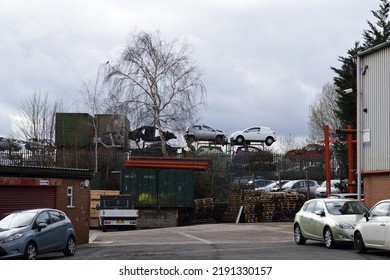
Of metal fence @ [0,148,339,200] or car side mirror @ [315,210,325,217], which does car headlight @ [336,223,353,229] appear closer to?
car side mirror @ [315,210,325,217]

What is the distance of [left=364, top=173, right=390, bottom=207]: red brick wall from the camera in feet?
87.8

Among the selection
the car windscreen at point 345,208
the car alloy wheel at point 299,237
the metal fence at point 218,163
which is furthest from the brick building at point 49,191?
the metal fence at point 218,163

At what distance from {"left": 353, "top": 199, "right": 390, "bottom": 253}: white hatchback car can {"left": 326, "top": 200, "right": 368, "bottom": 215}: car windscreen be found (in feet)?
7.13

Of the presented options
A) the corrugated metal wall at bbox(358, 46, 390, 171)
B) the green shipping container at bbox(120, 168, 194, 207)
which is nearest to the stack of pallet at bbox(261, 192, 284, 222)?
the green shipping container at bbox(120, 168, 194, 207)

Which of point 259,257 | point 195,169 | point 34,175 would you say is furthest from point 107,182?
point 259,257

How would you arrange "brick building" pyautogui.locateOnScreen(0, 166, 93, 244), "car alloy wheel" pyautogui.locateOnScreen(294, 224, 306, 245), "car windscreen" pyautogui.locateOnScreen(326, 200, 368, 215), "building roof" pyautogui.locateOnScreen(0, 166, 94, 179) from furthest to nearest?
"brick building" pyautogui.locateOnScreen(0, 166, 93, 244), "building roof" pyautogui.locateOnScreen(0, 166, 94, 179), "car alloy wheel" pyautogui.locateOnScreen(294, 224, 306, 245), "car windscreen" pyautogui.locateOnScreen(326, 200, 368, 215)

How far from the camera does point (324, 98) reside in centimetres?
7375

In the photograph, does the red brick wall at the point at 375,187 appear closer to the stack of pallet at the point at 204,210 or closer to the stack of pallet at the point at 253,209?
the stack of pallet at the point at 253,209

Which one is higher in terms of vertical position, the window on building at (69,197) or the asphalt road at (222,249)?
the window on building at (69,197)

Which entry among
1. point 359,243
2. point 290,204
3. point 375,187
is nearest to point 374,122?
point 375,187

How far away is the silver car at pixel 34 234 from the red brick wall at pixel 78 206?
229 inches

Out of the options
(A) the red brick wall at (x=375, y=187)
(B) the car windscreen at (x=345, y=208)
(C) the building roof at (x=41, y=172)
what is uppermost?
(C) the building roof at (x=41, y=172)

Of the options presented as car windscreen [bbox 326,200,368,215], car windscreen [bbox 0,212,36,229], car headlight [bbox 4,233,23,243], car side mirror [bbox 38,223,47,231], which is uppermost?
car windscreen [bbox 326,200,368,215]

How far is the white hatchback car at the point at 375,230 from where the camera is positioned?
696 inches
